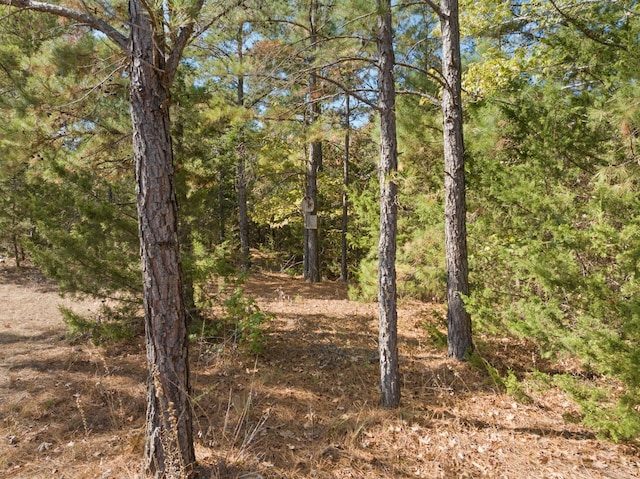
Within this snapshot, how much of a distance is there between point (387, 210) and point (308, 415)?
96.9 inches

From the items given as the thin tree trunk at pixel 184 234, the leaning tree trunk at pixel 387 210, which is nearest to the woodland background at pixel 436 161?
the thin tree trunk at pixel 184 234

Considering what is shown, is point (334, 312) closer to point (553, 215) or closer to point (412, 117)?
point (412, 117)

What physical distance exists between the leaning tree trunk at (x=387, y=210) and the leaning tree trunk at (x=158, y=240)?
6.82ft

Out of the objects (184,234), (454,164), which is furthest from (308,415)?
(454,164)

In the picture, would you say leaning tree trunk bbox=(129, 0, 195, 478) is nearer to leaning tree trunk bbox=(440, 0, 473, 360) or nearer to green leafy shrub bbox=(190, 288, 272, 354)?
green leafy shrub bbox=(190, 288, 272, 354)

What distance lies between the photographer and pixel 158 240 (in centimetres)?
265

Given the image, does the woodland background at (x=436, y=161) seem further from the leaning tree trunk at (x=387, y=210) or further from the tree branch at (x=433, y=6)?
the tree branch at (x=433, y=6)

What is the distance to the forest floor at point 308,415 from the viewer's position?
10.4ft

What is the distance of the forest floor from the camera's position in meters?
3.18

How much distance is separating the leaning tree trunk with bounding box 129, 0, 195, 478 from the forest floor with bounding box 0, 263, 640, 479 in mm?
524

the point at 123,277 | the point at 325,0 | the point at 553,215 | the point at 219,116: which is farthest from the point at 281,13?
the point at 553,215

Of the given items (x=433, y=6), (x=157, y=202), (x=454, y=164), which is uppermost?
(x=433, y=6)

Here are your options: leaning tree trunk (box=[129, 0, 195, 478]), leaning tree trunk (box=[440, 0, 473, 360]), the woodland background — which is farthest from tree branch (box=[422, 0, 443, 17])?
leaning tree trunk (box=[129, 0, 195, 478])

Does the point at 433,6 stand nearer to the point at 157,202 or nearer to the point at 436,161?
the point at 436,161
